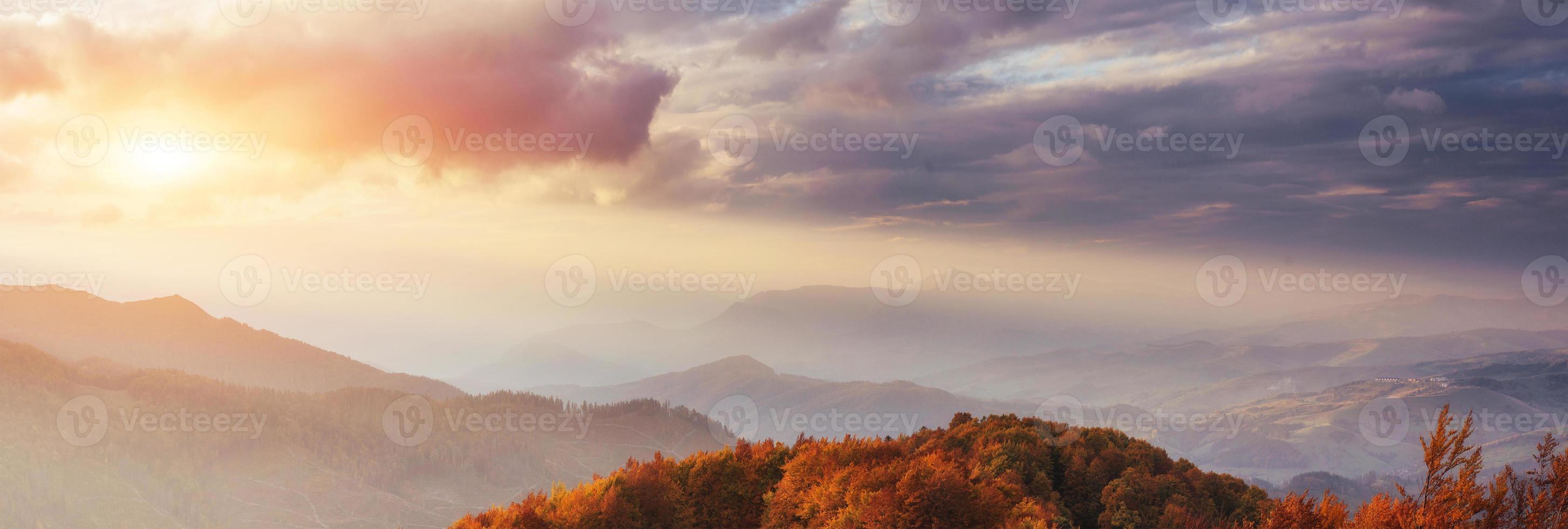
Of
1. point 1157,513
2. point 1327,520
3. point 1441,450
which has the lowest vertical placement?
point 1157,513

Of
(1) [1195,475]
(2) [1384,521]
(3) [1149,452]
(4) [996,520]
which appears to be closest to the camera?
(2) [1384,521]

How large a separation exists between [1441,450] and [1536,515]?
2601mm

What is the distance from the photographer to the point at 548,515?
2211 cm

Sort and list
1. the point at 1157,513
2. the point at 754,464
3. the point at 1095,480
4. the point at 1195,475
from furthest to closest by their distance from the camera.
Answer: the point at 1195,475 < the point at 1095,480 < the point at 1157,513 < the point at 754,464

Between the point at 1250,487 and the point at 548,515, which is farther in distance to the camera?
the point at 1250,487

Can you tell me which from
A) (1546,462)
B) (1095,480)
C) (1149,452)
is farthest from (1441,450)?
(1149,452)

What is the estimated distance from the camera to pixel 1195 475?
1458 inches

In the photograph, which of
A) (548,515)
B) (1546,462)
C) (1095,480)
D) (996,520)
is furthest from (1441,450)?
(548,515)

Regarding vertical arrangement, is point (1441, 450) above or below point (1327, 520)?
above

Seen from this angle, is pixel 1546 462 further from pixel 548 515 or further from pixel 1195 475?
pixel 548 515

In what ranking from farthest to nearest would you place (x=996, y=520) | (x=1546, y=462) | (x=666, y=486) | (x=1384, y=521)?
1. (x=666, y=486)
2. (x=996, y=520)
3. (x=1546, y=462)
4. (x=1384, y=521)

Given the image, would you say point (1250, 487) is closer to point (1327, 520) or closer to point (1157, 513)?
point (1157, 513)

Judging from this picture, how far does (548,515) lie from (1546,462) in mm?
24779

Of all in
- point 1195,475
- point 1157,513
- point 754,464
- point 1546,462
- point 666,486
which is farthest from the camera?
point 1195,475
